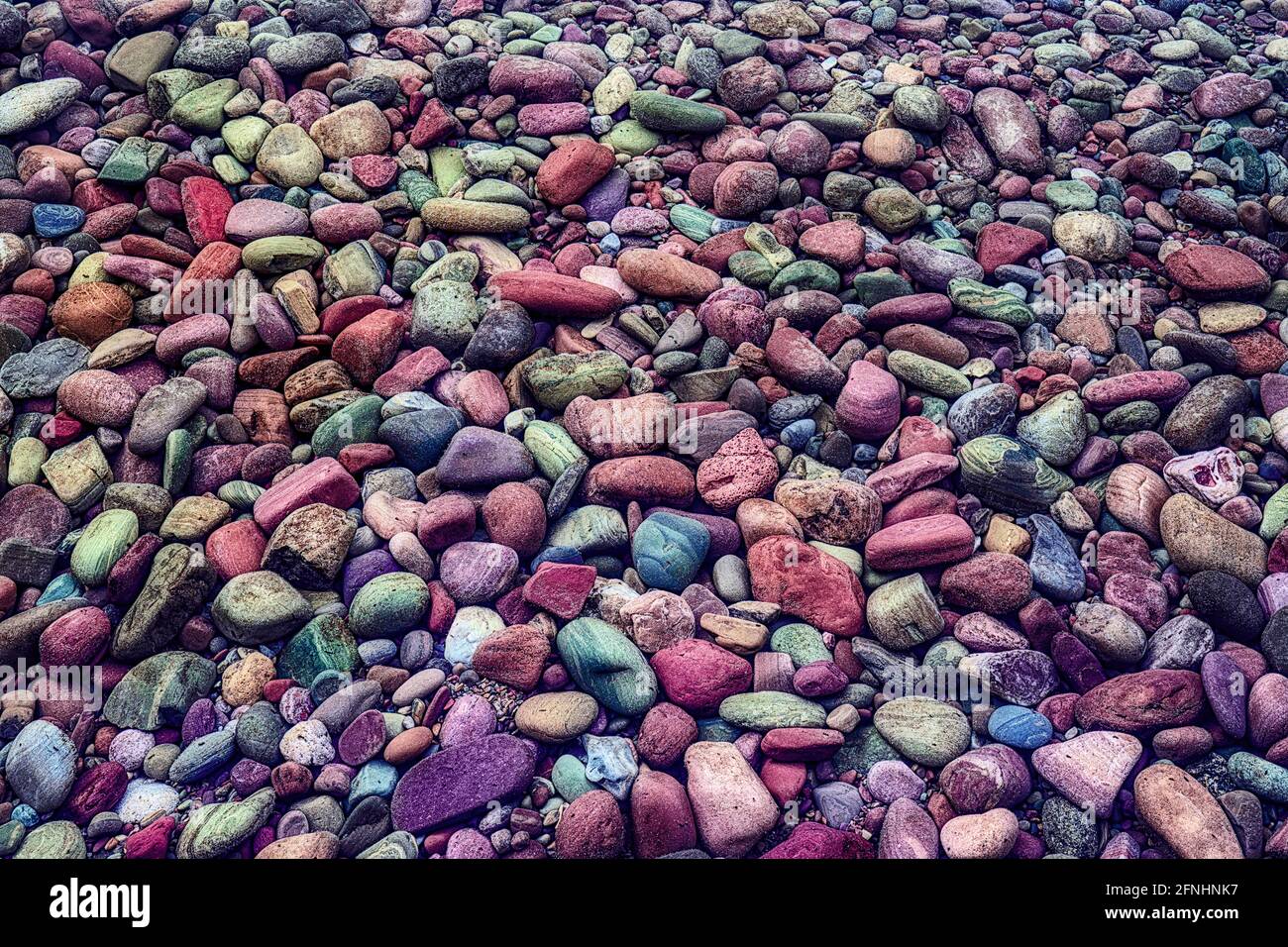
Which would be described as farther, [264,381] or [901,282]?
[901,282]

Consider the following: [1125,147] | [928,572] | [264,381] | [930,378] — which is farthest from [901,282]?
[264,381]

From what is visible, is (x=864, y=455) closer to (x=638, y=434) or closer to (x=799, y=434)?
(x=799, y=434)

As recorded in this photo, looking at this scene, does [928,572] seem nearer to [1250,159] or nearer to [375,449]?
[375,449]

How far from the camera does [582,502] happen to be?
10.7ft

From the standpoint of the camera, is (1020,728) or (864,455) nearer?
(1020,728)

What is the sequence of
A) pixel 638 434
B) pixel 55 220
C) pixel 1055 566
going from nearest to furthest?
Result: pixel 1055 566, pixel 638 434, pixel 55 220

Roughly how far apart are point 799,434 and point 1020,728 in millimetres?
1257

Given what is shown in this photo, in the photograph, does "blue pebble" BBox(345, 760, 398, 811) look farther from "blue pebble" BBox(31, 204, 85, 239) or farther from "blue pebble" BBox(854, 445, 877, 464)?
"blue pebble" BBox(31, 204, 85, 239)

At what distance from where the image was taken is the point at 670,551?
3020 mm

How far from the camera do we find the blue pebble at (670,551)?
9.87 feet

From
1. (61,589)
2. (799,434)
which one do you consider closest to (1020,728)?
(799,434)

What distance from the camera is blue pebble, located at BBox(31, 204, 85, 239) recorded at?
3973mm

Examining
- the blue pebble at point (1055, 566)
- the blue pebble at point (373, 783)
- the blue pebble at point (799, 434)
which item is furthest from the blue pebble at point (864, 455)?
the blue pebble at point (373, 783)

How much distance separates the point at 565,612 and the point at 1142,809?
5.67 feet
